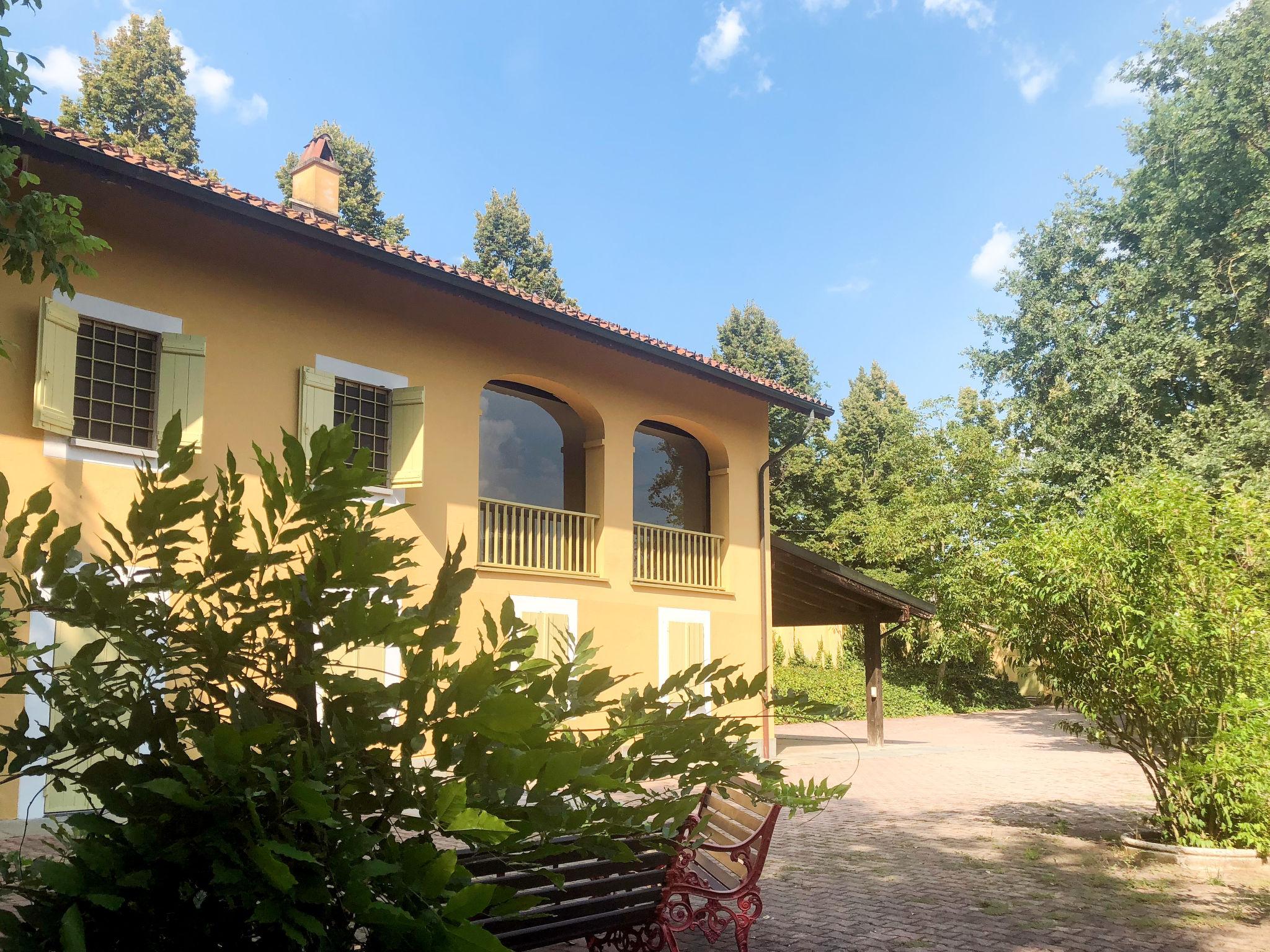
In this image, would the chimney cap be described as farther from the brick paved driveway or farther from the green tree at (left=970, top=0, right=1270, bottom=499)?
the green tree at (left=970, top=0, right=1270, bottom=499)

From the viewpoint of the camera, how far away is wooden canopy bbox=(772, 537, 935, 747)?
679 inches

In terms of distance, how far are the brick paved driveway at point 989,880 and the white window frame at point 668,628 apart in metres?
2.59

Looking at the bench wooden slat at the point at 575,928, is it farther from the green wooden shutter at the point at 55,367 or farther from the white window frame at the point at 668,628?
the white window frame at the point at 668,628

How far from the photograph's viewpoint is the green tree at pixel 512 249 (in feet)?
111

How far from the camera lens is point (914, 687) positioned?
30.1m

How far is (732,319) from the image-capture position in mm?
37156

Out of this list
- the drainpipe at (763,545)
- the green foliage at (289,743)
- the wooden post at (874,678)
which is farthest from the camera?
the wooden post at (874,678)

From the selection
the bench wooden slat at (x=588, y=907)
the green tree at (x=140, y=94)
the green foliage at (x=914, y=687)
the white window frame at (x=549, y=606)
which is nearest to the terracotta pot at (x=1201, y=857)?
the bench wooden slat at (x=588, y=907)

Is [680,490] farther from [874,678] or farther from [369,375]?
[369,375]

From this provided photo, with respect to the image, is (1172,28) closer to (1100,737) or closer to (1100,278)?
(1100,278)

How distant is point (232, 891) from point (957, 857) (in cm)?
800

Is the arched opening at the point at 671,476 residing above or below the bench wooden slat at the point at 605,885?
above

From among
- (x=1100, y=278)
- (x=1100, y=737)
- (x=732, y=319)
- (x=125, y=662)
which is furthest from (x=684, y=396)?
(x=732, y=319)

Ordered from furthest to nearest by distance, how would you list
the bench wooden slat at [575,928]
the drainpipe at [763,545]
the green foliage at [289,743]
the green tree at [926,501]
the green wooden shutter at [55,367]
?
the green tree at [926,501], the drainpipe at [763,545], the green wooden shutter at [55,367], the bench wooden slat at [575,928], the green foliage at [289,743]
